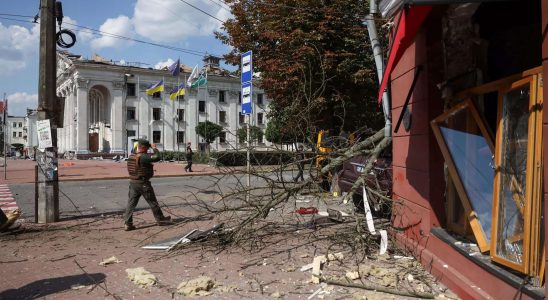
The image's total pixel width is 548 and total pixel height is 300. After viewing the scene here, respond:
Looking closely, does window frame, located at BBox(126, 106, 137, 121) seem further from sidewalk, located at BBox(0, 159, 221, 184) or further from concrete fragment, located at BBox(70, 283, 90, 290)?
concrete fragment, located at BBox(70, 283, 90, 290)

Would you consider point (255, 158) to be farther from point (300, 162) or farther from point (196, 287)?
point (196, 287)

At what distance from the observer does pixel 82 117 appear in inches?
2452

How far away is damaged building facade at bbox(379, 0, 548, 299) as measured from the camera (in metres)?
3.46

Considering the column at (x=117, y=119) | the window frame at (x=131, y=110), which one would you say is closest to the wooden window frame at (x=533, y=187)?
the column at (x=117, y=119)

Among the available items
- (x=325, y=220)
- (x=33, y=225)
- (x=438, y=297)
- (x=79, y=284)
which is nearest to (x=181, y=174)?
(x=33, y=225)

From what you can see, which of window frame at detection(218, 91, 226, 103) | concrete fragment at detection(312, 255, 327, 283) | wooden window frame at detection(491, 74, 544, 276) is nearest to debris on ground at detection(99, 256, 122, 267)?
concrete fragment at detection(312, 255, 327, 283)

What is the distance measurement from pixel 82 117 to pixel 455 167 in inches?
2522

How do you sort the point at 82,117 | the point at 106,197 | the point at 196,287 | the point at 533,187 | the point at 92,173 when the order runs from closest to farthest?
the point at 533,187
the point at 196,287
the point at 106,197
the point at 92,173
the point at 82,117

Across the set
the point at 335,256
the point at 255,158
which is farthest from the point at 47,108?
the point at 335,256

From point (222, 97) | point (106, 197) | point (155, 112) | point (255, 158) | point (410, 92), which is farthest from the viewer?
point (222, 97)

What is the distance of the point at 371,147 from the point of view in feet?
25.9

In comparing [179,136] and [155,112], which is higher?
[155,112]

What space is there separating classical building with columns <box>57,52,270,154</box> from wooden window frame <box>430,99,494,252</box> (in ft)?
181

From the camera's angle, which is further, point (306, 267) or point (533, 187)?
point (306, 267)
